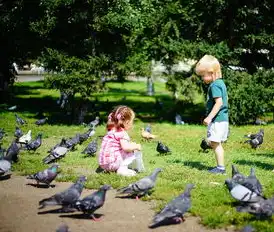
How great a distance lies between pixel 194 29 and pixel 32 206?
43.5 feet

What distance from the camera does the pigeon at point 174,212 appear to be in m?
5.50

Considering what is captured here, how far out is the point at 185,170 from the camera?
8766 mm

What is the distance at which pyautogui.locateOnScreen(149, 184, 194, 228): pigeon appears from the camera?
550cm

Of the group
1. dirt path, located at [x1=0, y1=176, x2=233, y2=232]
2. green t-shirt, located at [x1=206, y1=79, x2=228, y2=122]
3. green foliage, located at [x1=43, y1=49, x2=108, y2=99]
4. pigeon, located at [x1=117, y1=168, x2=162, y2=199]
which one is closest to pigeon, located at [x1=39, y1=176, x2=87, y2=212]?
dirt path, located at [x1=0, y1=176, x2=233, y2=232]

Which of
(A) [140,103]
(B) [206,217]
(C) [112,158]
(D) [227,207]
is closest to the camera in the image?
(B) [206,217]

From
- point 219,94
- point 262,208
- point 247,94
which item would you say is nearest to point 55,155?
point 219,94

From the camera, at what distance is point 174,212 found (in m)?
5.54

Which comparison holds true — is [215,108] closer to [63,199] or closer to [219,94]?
[219,94]

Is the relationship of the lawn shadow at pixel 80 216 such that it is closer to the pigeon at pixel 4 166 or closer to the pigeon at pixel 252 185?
the pigeon at pixel 252 185

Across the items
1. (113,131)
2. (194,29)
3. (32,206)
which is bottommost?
(32,206)

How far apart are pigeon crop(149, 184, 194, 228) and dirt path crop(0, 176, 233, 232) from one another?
90mm

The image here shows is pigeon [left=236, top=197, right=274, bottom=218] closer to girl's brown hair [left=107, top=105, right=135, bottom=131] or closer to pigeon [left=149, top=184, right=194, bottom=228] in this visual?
pigeon [left=149, top=184, right=194, bottom=228]

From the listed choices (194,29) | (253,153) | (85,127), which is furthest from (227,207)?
(194,29)

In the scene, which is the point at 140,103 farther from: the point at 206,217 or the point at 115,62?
the point at 206,217
